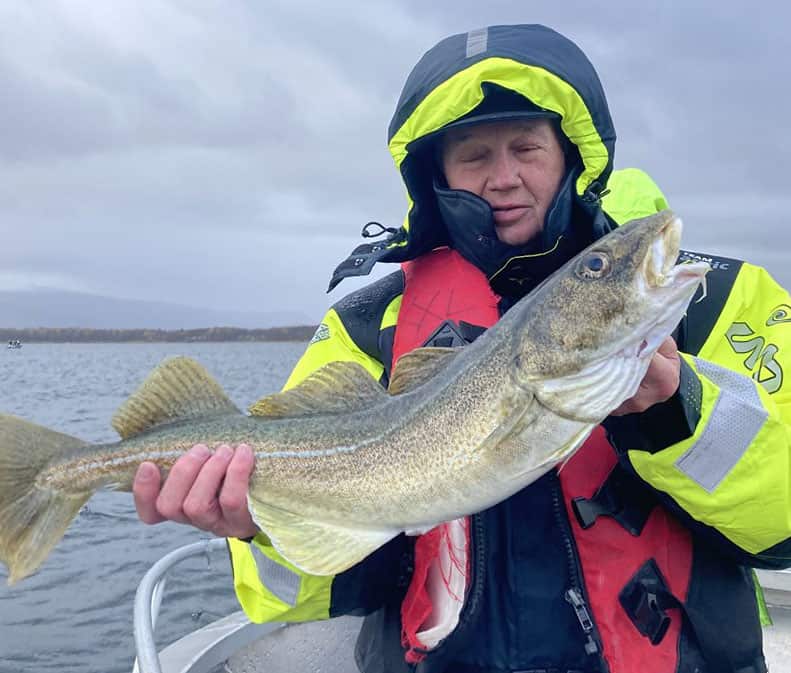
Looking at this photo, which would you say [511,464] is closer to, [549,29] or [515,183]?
[515,183]

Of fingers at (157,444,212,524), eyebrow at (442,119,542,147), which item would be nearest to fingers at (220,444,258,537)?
fingers at (157,444,212,524)

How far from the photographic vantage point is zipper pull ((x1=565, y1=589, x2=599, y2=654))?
3334 millimetres

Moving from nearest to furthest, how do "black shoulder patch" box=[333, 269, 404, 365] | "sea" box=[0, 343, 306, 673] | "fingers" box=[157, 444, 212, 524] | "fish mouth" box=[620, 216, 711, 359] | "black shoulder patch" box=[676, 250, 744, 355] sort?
"fish mouth" box=[620, 216, 711, 359], "fingers" box=[157, 444, 212, 524], "black shoulder patch" box=[676, 250, 744, 355], "black shoulder patch" box=[333, 269, 404, 365], "sea" box=[0, 343, 306, 673]

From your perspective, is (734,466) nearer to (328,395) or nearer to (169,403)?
(328,395)

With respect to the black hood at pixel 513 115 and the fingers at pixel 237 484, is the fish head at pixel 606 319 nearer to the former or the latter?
the black hood at pixel 513 115

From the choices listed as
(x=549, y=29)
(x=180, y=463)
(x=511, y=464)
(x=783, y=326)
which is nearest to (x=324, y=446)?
(x=180, y=463)

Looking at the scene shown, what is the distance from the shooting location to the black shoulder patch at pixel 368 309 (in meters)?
4.07

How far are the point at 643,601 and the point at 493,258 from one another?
1877 mm

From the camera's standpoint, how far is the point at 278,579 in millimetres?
3635

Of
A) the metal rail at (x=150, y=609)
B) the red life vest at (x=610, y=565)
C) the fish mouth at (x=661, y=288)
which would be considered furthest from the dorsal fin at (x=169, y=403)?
the fish mouth at (x=661, y=288)

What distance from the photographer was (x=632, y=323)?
2719 millimetres

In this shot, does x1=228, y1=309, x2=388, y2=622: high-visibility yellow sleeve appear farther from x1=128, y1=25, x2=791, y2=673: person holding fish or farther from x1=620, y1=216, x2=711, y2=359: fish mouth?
x1=620, y1=216, x2=711, y2=359: fish mouth

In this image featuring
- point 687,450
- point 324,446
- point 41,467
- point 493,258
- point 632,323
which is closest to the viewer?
point 632,323

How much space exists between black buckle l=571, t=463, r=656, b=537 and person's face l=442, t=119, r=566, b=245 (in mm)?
1362
